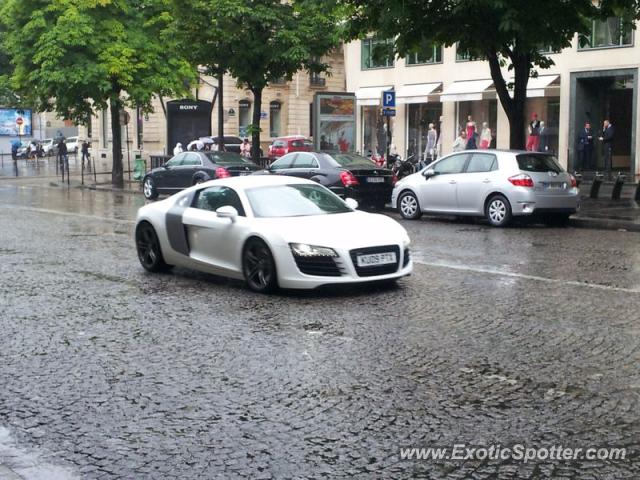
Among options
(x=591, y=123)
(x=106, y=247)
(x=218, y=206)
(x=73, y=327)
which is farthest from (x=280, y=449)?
(x=591, y=123)

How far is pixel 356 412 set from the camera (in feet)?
20.1

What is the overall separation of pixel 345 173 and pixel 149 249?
10041mm

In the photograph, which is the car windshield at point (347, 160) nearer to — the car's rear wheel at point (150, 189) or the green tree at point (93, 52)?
the car's rear wheel at point (150, 189)

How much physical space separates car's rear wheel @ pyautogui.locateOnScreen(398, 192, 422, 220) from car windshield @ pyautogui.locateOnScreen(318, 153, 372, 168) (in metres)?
2.13

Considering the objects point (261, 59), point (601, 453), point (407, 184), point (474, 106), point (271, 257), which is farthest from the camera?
point (474, 106)

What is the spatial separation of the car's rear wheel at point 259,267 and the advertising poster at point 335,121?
19182 millimetres

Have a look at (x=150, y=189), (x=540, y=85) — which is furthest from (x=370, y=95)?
(x=150, y=189)

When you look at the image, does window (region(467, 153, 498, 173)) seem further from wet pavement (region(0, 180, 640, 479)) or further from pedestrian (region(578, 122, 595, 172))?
pedestrian (region(578, 122, 595, 172))

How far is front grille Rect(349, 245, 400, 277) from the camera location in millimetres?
10398

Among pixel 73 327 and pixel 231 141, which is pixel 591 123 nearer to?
pixel 231 141

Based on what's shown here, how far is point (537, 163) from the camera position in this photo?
18922mm

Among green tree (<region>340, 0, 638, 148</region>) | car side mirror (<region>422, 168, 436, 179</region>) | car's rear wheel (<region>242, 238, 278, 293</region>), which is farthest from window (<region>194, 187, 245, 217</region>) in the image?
green tree (<region>340, 0, 638, 148</region>)

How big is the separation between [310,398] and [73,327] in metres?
3.46

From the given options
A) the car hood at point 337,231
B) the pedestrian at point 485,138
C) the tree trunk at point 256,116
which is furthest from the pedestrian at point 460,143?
the car hood at point 337,231
